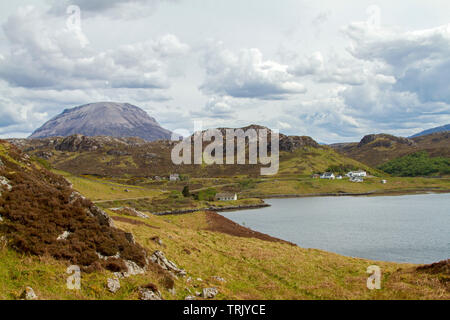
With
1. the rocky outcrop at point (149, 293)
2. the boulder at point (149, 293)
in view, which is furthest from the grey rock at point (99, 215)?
the boulder at point (149, 293)

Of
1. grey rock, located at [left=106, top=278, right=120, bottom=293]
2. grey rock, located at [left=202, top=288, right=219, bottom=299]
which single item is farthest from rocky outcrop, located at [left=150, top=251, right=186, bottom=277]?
grey rock, located at [left=106, top=278, right=120, bottom=293]

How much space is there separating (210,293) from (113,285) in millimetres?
6382

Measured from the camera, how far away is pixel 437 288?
23375mm

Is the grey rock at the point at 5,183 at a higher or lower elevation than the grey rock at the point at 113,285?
higher

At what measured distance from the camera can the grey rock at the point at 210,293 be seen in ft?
75.2

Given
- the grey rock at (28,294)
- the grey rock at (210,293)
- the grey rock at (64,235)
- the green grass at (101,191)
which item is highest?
the grey rock at (64,235)

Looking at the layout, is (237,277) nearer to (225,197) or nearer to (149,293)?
(149,293)

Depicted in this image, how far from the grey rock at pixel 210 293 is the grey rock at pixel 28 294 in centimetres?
1020

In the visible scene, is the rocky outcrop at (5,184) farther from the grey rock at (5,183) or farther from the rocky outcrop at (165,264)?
the rocky outcrop at (165,264)
